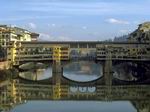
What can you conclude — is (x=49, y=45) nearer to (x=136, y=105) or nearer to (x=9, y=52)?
(x=9, y=52)

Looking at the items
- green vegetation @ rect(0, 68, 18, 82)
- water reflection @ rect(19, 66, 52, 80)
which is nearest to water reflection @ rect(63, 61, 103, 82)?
water reflection @ rect(19, 66, 52, 80)

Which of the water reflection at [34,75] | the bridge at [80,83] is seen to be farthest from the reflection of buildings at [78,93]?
the water reflection at [34,75]

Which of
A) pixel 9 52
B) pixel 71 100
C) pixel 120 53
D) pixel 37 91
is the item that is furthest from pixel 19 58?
pixel 71 100

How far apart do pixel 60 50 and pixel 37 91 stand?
17.7 meters

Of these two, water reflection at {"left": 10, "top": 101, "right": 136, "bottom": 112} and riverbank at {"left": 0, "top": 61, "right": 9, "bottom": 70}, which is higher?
riverbank at {"left": 0, "top": 61, "right": 9, "bottom": 70}

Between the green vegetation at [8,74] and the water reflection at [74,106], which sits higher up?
the water reflection at [74,106]

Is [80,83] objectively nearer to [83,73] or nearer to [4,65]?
[4,65]

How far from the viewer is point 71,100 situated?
31.7m

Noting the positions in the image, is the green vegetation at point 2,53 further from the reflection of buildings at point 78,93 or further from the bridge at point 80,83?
the reflection of buildings at point 78,93

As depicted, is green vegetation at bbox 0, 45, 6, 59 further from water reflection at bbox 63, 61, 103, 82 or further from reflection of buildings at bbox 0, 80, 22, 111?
reflection of buildings at bbox 0, 80, 22, 111

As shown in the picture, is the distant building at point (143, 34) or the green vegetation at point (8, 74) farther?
the distant building at point (143, 34)

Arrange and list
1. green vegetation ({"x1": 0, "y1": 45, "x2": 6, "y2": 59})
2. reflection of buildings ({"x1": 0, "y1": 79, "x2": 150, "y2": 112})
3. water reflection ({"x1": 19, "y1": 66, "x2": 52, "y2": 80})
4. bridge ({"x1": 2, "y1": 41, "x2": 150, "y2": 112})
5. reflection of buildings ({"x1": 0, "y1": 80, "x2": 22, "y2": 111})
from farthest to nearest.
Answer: green vegetation ({"x1": 0, "y1": 45, "x2": 6, "y2": 59}) → water reflection ({"x1": 19, "y1": 66, "x2": 52, "y2": 80}) → bridge ({"x1": 2, "y1": 41, "x2": 150, "y2": 112}) → reflection of buildings ({"x1": 0, "y1": 79, "x2": 150, "y2": 112}) → reflection of buildings ({"x1": 0, "y1": 80, "x2": 22, "y2": 111})

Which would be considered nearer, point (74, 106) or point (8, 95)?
point (74, 106)

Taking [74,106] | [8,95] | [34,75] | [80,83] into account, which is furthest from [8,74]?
[74,106]
